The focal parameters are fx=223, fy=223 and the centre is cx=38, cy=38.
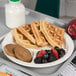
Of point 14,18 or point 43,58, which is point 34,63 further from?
point 14,18

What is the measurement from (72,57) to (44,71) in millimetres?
142

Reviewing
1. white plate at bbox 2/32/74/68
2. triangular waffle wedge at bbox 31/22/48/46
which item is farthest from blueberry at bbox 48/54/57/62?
triangular waffle wedge at bbox 31/22/48/46

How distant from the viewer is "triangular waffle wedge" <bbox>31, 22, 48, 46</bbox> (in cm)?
91

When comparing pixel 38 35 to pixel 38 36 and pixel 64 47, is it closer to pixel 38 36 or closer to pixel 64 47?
pixel 38 36

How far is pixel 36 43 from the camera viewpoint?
0.92 m

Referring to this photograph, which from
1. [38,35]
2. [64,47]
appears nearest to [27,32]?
[38,35]

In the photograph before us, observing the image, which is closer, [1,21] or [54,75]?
[54,75]

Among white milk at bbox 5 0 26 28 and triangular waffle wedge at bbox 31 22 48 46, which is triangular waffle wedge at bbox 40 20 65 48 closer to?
triangular waffle wedge at bbox 31 22 48 46

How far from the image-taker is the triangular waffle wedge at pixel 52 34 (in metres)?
0.93

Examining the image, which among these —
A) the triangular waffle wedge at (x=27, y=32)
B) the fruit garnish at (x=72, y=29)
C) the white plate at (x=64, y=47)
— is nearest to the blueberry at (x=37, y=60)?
the white plate at (x=64, y=47)

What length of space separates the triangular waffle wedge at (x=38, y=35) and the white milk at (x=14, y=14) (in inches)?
4.0

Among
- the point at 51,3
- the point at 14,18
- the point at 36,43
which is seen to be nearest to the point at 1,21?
the point at 14,18

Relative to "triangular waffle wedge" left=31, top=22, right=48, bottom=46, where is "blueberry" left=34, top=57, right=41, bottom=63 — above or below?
below

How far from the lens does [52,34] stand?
98 cm
